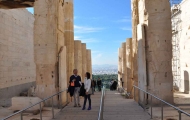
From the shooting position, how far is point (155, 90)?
891cm

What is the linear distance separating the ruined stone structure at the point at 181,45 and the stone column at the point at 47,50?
9.96 metres

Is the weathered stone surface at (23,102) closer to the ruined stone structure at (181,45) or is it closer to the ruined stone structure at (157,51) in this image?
the ruined stone structure at (157,51)

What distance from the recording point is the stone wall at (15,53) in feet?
48.7

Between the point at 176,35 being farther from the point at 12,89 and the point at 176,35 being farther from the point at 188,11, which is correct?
the point at 12,89

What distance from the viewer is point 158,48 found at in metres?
8.98

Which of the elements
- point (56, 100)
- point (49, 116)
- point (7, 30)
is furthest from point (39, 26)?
point (7, 30)

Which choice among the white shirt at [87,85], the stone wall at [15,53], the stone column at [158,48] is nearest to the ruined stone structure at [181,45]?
the stone column at [158,48]

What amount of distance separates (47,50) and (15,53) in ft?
29.8

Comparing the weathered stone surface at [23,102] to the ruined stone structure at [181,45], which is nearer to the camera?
the weathered stone surface at [23,102]

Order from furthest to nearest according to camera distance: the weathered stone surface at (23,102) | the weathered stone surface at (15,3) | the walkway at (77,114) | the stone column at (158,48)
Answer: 1. the weathered stone surface at (15,3)
2. the stone column at (158,48)
3. the weathered stone surface at (23,102)
4. the walkway at (77,114)

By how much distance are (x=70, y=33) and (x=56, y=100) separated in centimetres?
759

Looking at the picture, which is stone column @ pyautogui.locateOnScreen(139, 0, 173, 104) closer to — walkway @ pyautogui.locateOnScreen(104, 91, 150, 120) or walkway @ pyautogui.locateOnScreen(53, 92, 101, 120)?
walkway @ pyautogui.locateOnScreen(104, 91, 150, 120)

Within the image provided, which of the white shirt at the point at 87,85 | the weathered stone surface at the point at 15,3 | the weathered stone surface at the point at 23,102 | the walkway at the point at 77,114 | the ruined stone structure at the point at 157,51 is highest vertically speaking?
the weathered stone surface at the point at 15,3

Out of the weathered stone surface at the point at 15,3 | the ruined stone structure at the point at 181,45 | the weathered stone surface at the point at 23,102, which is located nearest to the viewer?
the weathered stone surface at the point at 23,102
